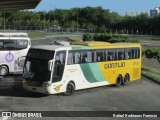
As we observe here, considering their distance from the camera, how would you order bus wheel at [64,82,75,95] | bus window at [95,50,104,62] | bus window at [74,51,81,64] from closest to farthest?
bus wheel at [64,82,75,95], bus window at [74,51,81,64], bus window at [95,50,104,62]

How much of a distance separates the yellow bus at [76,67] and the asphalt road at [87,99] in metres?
0.48

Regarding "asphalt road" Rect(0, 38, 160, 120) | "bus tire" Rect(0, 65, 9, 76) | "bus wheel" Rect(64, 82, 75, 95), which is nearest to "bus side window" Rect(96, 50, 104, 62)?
"asphalt road" Rect(0, 38, 160, 120)

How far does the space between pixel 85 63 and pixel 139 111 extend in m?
5.90

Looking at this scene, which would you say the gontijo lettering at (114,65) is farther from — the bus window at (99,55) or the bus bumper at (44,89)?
the bus bumper at (44,89)

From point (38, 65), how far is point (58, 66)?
935mm

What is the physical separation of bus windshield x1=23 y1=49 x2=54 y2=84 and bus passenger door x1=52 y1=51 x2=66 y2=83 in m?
0.31

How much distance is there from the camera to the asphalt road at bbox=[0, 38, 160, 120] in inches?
685

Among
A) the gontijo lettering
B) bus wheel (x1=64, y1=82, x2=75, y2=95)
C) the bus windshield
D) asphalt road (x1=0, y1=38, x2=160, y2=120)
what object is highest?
the bus windshield

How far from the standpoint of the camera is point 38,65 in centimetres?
2016

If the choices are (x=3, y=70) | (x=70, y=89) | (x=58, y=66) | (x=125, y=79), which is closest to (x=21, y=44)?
(x=3, y=70)

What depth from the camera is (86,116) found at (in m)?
15.6

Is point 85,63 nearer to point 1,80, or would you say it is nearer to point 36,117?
point 1,80

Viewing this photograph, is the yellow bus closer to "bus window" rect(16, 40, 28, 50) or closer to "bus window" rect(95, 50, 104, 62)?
"bus window" rect(95, 50, 104, 62)

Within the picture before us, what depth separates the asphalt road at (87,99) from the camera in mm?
17391
